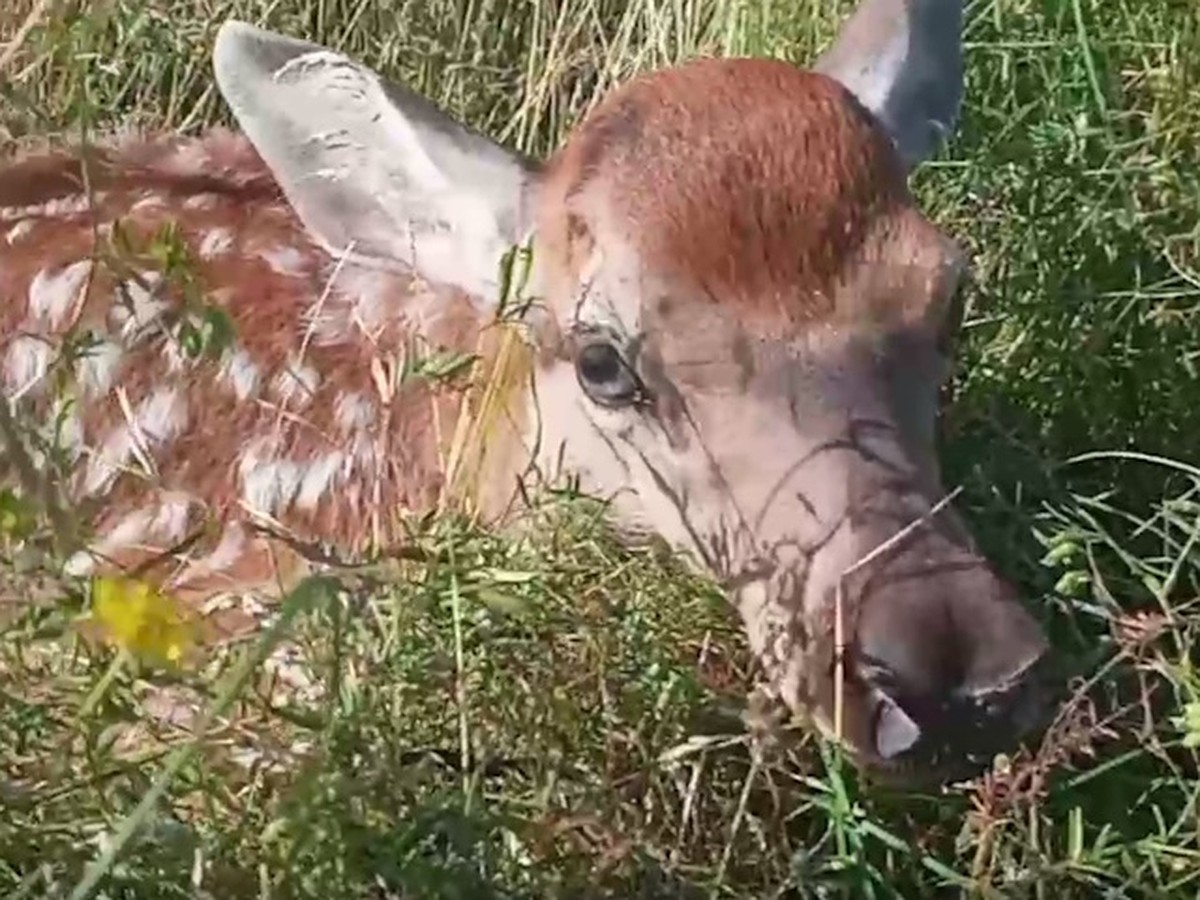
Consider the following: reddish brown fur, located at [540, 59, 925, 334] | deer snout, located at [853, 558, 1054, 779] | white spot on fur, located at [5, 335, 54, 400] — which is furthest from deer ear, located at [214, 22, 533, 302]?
deer snout, located at [853, 558, 1054, 779]

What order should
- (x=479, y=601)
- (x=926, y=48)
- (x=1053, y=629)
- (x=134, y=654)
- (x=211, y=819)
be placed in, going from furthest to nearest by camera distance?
1. (x=926, y=48)
2. (x=1053, y=629)
3. (x=479, y=601)
4. (x=211, y=819)
5. (x=134, y=654)

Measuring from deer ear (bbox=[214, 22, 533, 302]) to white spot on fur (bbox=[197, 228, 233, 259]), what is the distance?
0.43m

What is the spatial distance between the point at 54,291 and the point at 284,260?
0.38 meters

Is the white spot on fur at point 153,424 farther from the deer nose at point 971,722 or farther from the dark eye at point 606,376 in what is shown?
the deer nose at point 971,722

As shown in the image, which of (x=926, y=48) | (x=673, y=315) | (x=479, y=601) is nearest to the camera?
(x=479, y=601)

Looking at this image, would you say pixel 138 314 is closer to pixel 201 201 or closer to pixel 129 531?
pixel 129 531

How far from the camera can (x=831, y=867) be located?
116 inches

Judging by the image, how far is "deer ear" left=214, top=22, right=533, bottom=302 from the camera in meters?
3.62

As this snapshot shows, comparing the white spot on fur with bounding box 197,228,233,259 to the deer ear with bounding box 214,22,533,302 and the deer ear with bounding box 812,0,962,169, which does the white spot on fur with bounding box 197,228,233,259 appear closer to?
the deer ear with bounding box 214,22,533,302

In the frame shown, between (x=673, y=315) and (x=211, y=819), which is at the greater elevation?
(x=673, y=315)

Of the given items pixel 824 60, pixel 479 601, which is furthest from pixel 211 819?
pixel 824 60

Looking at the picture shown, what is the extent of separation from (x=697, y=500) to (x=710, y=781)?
400mm

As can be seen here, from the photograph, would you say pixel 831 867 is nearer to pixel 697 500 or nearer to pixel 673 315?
pixel 697 500

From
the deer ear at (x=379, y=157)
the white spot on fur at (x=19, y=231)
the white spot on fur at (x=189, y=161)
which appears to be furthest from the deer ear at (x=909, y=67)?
the white spot on fur at (x=19, y=231)
